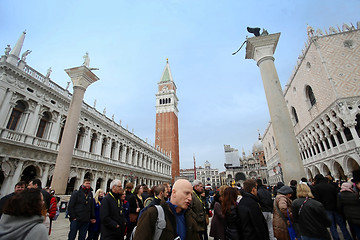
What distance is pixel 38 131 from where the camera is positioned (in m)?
13.6

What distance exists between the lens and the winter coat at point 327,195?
4336 mm

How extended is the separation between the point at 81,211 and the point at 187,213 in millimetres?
3405

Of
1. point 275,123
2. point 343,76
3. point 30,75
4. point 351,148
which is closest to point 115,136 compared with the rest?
point 30,75

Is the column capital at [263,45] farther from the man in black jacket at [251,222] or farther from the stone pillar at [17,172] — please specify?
the stone pillar at [17,172]

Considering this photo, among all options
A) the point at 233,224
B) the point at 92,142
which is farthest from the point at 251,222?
the point at 92,142

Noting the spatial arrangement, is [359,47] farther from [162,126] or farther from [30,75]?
[162,126]

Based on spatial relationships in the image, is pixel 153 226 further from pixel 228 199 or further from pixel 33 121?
pixel 33 121

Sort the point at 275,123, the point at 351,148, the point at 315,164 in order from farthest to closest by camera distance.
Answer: the point at 315,164 < the point at 351,148 < the point at 275,123

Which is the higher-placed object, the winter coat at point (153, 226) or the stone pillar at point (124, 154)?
the stone pillar at point (124, 154)

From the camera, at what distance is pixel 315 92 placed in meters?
20.4

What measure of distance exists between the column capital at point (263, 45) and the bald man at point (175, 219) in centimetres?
790

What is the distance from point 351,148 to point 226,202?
64.7 feet

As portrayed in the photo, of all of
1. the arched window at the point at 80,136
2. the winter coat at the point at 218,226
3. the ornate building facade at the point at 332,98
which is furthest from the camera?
the arched window at the point at 80,136

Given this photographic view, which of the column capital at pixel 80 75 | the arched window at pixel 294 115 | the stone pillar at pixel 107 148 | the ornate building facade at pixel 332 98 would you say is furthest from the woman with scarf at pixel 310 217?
the arched window at pixel 294 115
